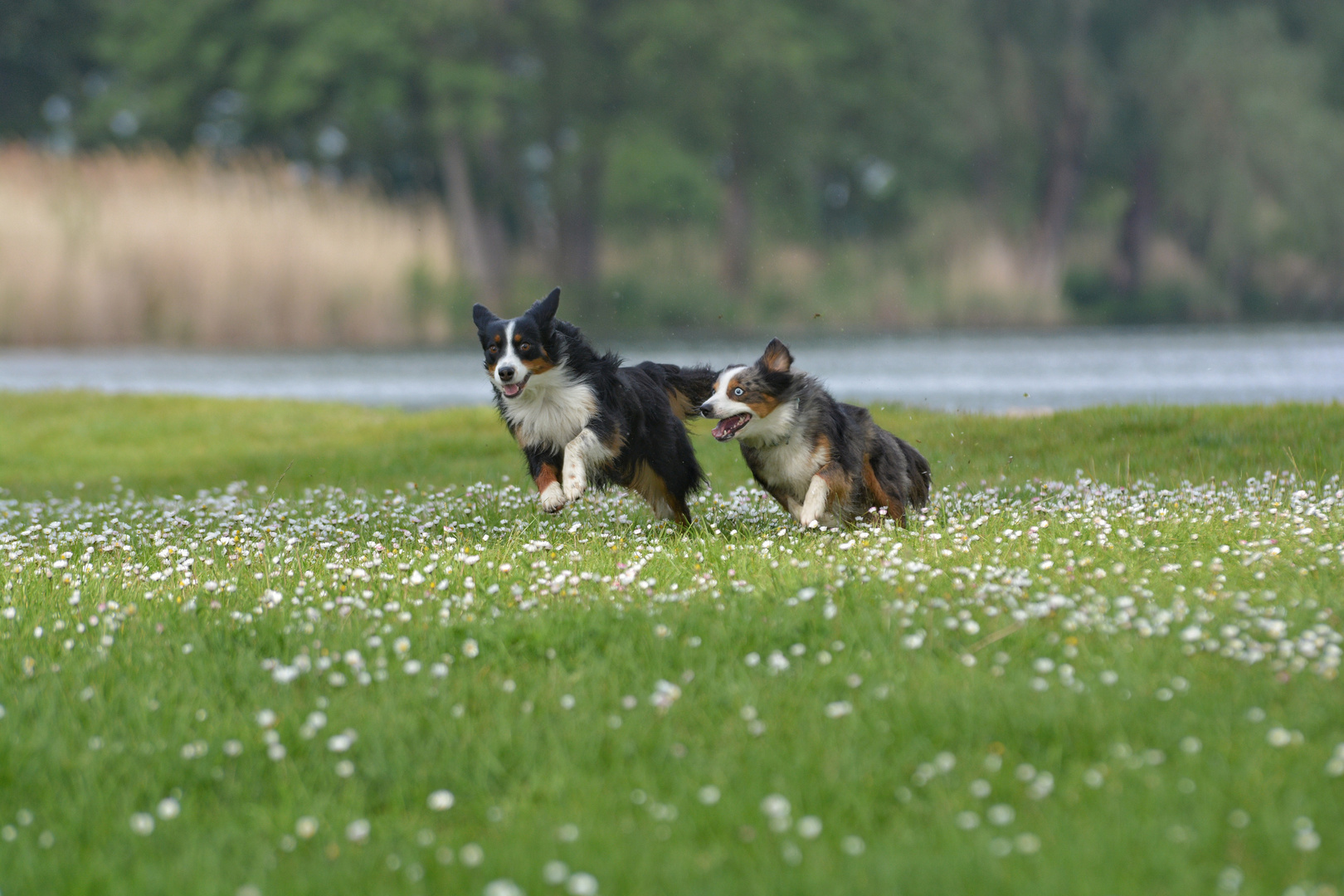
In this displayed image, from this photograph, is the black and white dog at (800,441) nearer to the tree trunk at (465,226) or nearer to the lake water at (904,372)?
the lake water at (904,372)

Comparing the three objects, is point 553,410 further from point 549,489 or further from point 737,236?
point 737,236

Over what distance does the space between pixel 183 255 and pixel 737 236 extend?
842 inches

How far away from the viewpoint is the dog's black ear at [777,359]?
8.40 metres

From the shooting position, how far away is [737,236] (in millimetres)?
44969

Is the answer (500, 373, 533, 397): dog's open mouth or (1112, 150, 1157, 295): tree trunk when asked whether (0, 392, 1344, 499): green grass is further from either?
(1112, 150, 1157, 295): tree trunk

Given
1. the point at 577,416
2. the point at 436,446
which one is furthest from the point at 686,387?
the point at 436,446

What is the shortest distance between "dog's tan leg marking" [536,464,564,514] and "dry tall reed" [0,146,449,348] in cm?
2081

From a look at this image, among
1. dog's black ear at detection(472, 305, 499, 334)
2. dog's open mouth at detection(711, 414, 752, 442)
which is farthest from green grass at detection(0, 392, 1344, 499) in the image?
dog's open mouth at detection(711, 414, 752, 442)

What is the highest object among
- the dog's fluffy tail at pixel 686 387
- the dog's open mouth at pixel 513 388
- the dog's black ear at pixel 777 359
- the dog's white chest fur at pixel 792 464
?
the dog's black ear at pixel 777 359

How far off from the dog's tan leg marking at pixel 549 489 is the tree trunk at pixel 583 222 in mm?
36377

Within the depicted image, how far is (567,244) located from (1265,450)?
3490 cm

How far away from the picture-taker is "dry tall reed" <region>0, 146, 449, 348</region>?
2661 centimetres

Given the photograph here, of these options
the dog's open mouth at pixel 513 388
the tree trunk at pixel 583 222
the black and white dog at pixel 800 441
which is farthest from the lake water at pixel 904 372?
the dog's open mouth at pixel 513 388

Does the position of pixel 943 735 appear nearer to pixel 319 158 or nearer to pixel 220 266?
pixel 220 266
